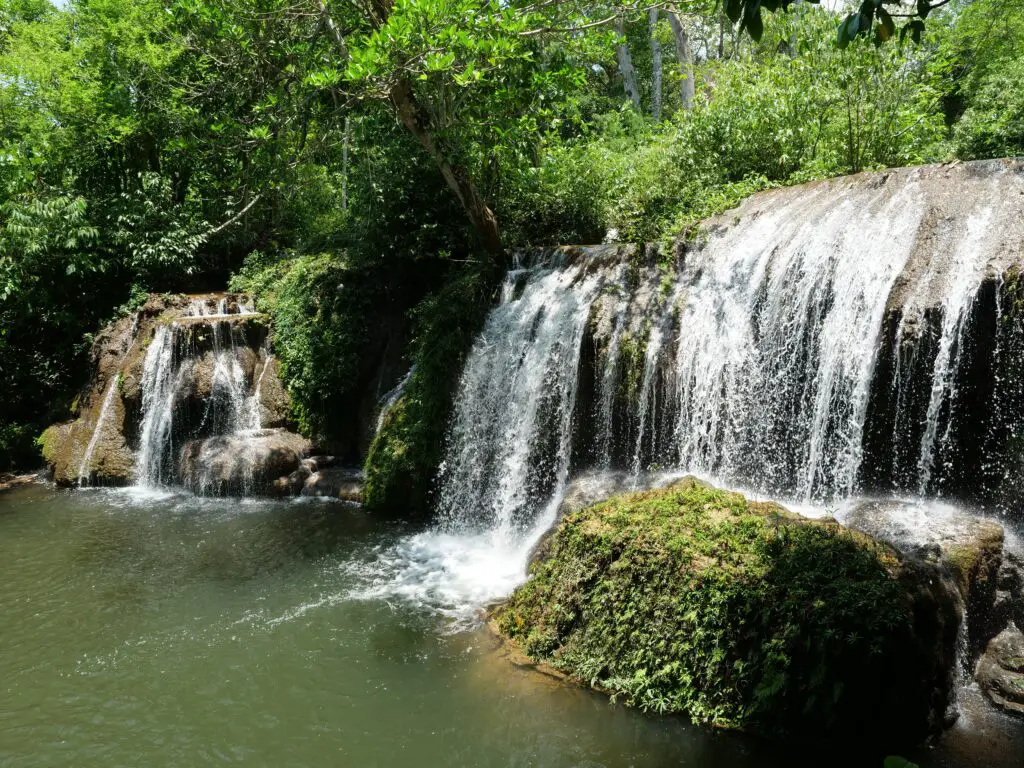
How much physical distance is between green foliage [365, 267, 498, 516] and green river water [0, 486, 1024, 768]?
1.16m

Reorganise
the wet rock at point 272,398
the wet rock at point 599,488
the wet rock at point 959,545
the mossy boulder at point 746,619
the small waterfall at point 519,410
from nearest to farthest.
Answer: the mossy boulder at point 746,619
the wet rock at point 959,545
the wet rock at point 599,488
the small waterfall at point 519,410
the wet rock at point 272,398

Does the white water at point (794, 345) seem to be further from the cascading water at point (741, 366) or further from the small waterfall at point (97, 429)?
the small waterfall at point (97, 429)

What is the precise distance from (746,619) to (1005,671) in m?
1.97

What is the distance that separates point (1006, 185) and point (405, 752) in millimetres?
7883

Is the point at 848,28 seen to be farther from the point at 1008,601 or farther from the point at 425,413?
the point at 425,413

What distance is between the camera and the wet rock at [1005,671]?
4.79m

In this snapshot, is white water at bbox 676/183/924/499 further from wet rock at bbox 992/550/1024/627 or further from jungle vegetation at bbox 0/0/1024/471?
jungle vegetation at bbox 0/0/1024/471

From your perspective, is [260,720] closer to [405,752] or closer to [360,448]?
[405,752]

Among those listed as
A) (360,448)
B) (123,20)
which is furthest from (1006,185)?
(123,20)

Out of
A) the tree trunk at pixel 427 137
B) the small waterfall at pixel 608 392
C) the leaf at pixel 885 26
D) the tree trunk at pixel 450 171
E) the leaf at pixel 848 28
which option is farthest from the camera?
the tree trunk at pixel 450 171

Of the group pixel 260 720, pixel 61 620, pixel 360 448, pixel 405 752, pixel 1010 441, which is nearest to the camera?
pixel 405 752

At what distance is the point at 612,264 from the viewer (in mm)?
9719

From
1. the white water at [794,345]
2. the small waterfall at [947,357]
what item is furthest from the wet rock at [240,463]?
the small waterfall at [947,357]

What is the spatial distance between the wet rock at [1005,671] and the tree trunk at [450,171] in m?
8.47
